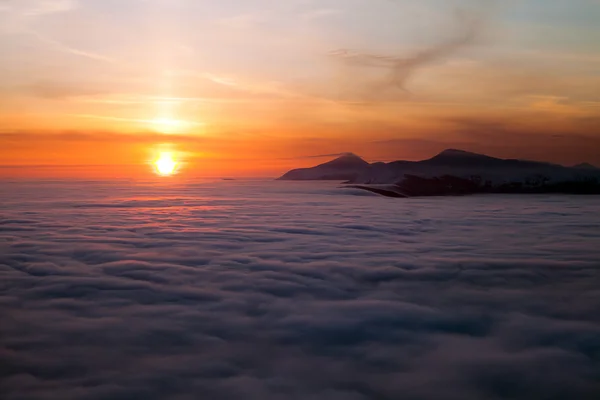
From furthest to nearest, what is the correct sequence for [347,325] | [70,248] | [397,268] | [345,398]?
[70,248], [397,268], [347,325], [345,398]

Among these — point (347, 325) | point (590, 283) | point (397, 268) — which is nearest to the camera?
point (347, 325)

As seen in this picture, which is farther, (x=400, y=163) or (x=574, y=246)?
(x=400, y=163)

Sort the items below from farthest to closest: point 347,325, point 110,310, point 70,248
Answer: point 70,248, point 110,310, point 347,325

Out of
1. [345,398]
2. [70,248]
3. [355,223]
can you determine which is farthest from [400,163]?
[345,398]

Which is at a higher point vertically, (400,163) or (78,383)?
(400,163)

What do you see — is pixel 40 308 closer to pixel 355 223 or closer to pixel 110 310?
pixel 110 310

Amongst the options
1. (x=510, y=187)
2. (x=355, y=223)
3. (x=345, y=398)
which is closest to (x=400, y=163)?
(x=510, y=187)

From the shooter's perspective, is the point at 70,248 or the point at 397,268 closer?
the point at 397,268

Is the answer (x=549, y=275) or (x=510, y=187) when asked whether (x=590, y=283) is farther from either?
(x=510, y=187)

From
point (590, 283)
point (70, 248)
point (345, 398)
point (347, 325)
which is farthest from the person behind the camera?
point (70, 248)

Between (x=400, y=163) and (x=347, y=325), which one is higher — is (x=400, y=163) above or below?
above
